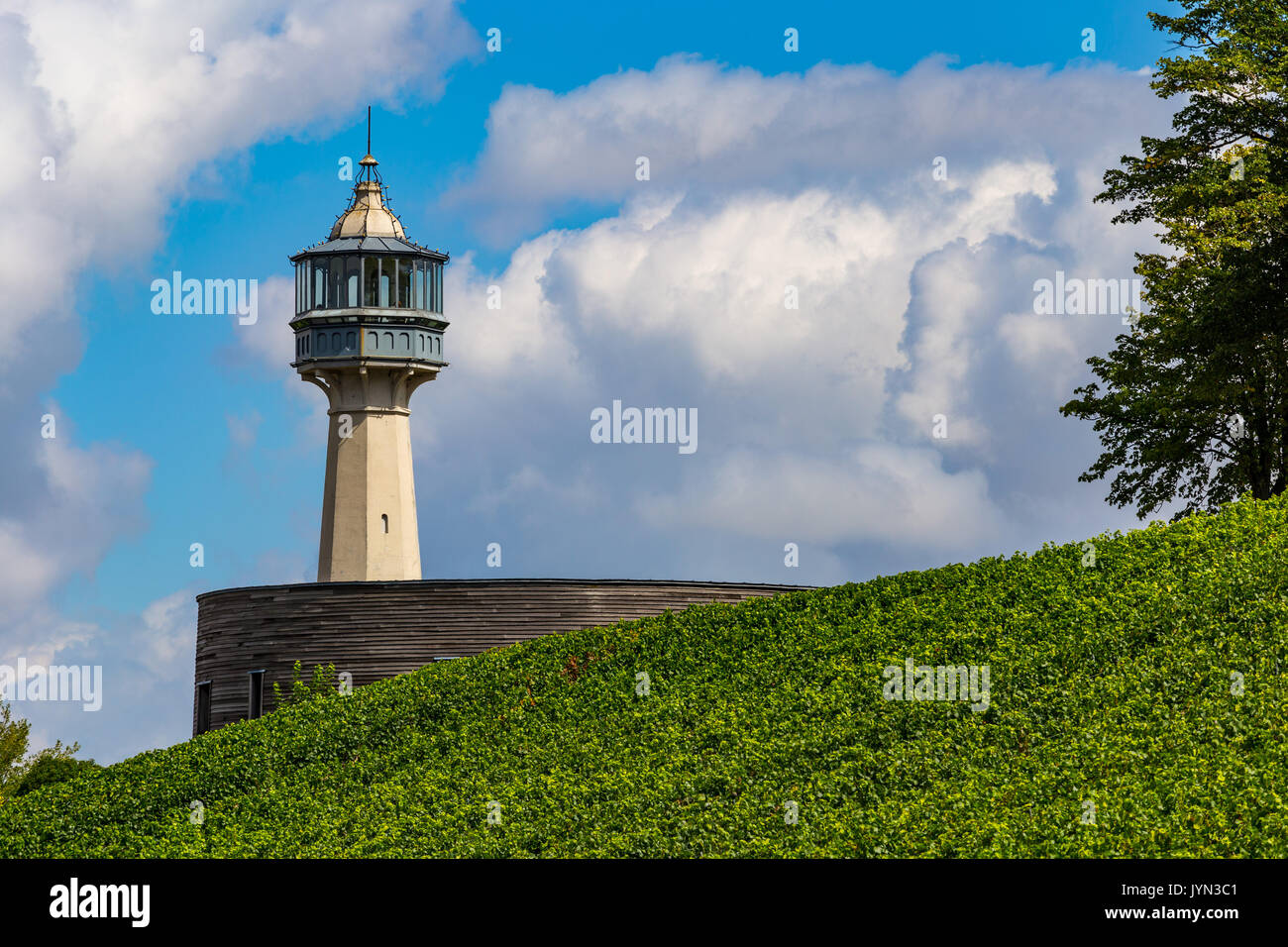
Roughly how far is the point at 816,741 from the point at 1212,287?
1760cm

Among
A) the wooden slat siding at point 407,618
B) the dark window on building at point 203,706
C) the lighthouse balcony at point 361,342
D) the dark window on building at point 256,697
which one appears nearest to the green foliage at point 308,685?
the wooden slat siding at point 407,618

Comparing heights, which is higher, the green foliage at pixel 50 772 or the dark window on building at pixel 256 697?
the dark window on building at pixel 256 697

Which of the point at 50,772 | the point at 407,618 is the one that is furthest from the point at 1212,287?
the point at 50,772

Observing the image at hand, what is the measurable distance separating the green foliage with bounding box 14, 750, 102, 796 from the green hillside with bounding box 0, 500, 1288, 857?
51.2 ft

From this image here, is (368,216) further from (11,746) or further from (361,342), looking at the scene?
(11,746)

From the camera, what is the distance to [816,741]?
16.5 meters

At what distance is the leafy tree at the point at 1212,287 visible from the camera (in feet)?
96.7

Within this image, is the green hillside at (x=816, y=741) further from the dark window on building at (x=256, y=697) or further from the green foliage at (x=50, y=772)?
the green foliage at (x=50, y=772)

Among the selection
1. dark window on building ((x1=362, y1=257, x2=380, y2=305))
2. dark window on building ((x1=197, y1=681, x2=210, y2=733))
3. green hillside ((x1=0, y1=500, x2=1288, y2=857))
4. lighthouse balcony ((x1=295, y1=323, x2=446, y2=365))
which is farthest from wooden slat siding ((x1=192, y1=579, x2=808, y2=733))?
dark window on building ((x1=362, y1=257, x2=380, y2=305))

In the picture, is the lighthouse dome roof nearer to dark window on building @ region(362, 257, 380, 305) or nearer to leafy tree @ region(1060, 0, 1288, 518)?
dark window on building @ region(362, 257, 380, 305)

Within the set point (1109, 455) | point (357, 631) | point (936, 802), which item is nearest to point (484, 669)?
point (357, 631)

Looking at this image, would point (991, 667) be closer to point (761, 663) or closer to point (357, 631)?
Answer: point (761, 663)

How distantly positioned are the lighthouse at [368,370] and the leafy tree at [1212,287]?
1521 centimetres

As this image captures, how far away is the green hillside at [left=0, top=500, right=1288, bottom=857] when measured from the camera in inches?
538
